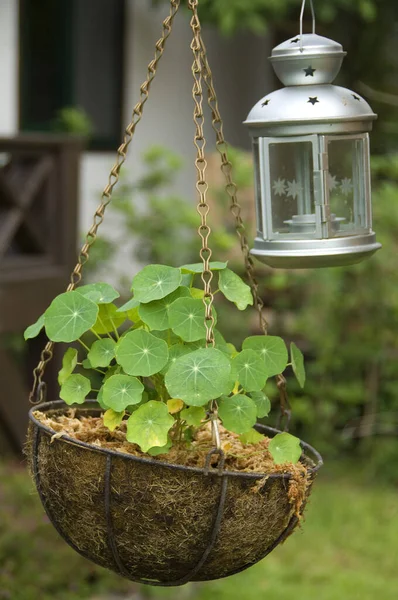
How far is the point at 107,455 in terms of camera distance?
1.55 metres

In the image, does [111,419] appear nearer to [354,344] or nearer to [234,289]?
[234,289]

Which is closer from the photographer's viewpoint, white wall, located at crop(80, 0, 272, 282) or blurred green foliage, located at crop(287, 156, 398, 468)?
blurred green foliage, located at crop(287, 156, 398, 468)

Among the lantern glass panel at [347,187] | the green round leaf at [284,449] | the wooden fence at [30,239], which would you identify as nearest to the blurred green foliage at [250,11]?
the wooden fence at [30,239]

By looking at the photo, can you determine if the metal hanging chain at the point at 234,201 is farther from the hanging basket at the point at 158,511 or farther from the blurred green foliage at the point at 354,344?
the blurred green foliage at the point at 354,344

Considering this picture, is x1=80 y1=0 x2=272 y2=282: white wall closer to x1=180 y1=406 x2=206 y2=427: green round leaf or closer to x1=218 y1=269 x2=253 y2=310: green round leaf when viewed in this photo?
x1=218 y1=269 x2=253 y2=310: green round leaf

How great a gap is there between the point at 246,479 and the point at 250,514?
0.24 ft

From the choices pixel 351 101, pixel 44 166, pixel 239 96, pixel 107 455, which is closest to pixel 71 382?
pixel 107 455

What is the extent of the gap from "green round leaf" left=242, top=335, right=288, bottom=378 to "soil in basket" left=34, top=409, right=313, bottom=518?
156mm

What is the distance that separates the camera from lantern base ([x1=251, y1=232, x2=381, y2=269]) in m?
1.86

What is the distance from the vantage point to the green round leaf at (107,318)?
6.15 feet

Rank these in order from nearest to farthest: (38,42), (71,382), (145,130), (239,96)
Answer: (71,382), (38,42), (145,130), (239,96)

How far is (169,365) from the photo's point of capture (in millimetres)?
1684

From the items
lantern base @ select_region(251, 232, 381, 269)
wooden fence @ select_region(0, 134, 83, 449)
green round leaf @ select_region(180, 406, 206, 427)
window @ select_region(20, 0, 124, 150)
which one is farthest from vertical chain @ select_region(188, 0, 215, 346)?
window @ select_region(20, 0, 124, 150)

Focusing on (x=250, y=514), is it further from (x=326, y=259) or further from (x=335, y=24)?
(x=335, y=24)
